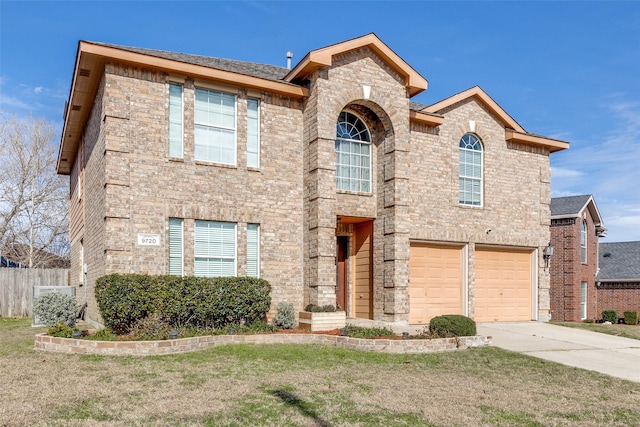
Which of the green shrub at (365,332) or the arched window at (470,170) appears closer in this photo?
the green shrub at (365,332)

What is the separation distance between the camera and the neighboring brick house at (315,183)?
12938mm

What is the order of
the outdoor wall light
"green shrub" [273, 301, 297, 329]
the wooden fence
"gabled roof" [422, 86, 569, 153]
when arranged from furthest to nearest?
the wooden fence, the outdoor wall light, "gabled roof" [422, 86, 569, 153], "green shrub" [273, 301, 297, 329]

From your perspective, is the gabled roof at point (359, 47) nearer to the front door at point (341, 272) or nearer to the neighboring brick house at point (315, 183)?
the neighboring brick house at point (315, 183)

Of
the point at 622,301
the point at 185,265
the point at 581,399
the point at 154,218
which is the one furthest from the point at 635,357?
the point at 622,301

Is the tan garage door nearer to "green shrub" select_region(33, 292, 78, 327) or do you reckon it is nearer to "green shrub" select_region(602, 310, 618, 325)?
"green shrub" select_region(33, 292, 78, 327)

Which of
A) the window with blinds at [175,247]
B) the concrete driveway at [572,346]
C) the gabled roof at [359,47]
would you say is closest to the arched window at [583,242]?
the concrete driveway at [572,346]

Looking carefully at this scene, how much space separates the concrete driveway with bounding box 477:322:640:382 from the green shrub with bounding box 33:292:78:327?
431 inches

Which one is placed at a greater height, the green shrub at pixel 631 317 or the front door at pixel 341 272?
the front door at pixel 341 272

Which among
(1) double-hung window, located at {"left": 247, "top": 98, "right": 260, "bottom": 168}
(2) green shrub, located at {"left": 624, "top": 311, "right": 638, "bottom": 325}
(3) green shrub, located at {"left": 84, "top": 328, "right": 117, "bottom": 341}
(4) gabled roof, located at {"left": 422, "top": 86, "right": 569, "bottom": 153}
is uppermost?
(4) gabled roof, located at {"left": 422, "top": 86, "right": 569, "bottom": 153}

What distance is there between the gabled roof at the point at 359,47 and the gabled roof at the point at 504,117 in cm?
155

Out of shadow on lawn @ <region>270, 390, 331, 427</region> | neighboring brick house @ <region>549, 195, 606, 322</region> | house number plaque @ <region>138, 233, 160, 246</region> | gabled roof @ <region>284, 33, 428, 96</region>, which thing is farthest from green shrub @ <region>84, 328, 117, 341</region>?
neighboring brick house @ <region>549, 195, 606, 322</region>

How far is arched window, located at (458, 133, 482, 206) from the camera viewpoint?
17906 mm

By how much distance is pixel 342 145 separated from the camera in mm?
15867

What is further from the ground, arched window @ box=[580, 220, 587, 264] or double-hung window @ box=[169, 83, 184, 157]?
double-hung window @ box=[169, 83, 184, 157]
